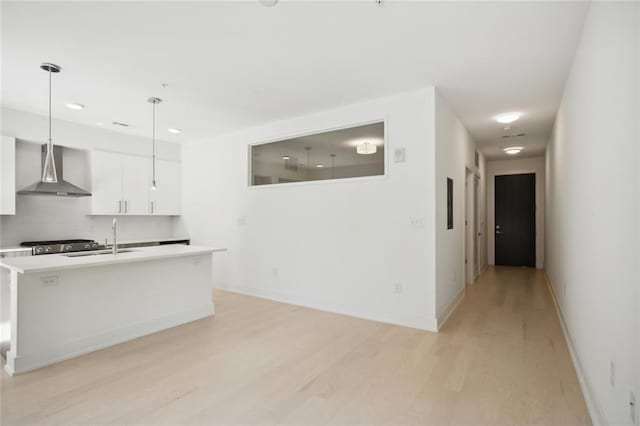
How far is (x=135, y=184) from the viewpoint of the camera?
578 centimetres

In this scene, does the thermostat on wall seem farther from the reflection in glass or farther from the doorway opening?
the doorway opening

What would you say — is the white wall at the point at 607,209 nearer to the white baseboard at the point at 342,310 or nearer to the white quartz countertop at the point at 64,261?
the white baseboard at the point at 342,310

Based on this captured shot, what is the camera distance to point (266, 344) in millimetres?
3275

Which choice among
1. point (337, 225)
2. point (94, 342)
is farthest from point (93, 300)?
point (337, 225)

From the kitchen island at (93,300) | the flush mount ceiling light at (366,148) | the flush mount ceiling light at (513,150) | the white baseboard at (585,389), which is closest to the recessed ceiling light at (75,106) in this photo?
the kitchen island at (93,300)

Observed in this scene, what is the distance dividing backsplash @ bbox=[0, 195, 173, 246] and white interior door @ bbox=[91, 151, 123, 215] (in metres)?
0.25

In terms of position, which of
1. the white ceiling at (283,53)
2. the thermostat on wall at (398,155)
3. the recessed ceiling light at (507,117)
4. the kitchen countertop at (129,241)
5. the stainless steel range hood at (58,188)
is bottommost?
the kitchen countertop at (129,241)

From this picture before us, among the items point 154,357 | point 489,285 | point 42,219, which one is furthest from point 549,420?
point 42,219

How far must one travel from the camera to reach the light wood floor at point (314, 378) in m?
2.11

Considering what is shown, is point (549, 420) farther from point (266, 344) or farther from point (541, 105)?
point (541, 105)

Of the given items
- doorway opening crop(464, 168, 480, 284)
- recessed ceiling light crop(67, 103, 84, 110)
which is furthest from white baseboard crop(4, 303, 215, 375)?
doorway opening crop(464, 168, 480, 284)

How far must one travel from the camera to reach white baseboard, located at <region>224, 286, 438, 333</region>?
371cm

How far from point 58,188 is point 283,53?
12.8 feet

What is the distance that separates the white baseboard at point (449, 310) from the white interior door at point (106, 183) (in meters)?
5.10
